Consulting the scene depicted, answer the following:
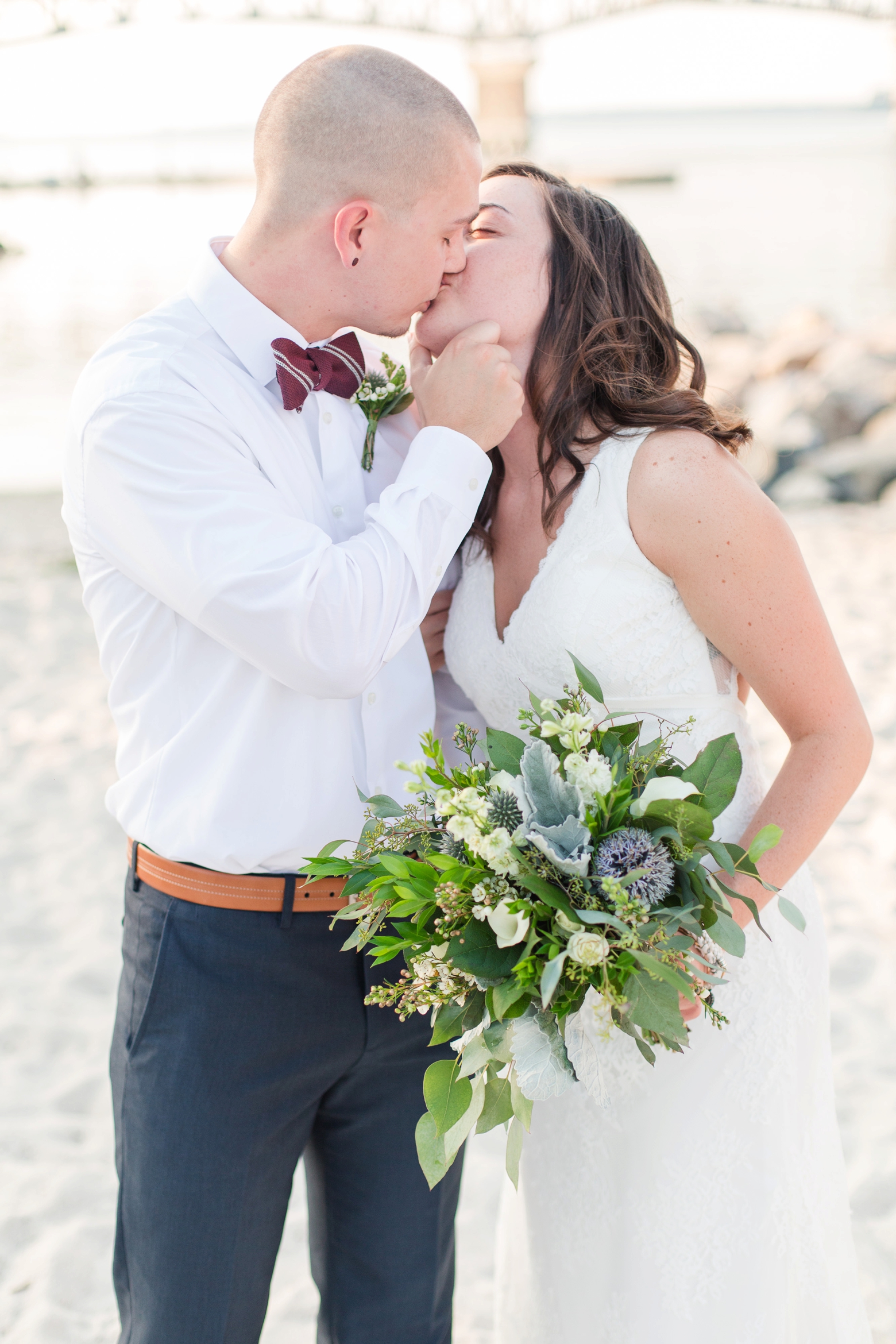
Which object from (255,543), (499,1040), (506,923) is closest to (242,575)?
(255,543)

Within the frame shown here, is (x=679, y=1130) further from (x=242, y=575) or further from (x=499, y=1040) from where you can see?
(x=242, y=575)

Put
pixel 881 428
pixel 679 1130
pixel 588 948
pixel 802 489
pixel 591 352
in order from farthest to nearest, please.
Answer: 1. pixel 881 428
2. pixel 802 489
3. pixel 591 352
4. pixel 679 1130
5. pixel 588 948

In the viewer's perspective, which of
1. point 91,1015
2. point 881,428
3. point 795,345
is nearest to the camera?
point 91,1015

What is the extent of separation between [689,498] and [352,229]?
29.7 inches

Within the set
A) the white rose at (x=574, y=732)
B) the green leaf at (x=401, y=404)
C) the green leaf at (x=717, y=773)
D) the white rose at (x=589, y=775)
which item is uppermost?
the green leaf at (x=401, y=404)

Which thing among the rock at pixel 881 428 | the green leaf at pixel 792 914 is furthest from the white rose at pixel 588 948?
the rock at pixel 881 428

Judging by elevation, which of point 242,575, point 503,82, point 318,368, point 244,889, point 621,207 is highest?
point 503,82

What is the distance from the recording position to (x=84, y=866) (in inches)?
189

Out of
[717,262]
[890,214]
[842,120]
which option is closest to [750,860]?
[717,262]

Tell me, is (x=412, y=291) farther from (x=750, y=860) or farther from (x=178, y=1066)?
(x=178, y=1066)

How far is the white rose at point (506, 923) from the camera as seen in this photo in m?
1.30

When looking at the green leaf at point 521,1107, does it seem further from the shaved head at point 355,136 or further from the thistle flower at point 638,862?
the shaved head at point 355,136

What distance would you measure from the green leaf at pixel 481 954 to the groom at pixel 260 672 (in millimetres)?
447

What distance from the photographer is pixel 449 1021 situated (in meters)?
1.45
